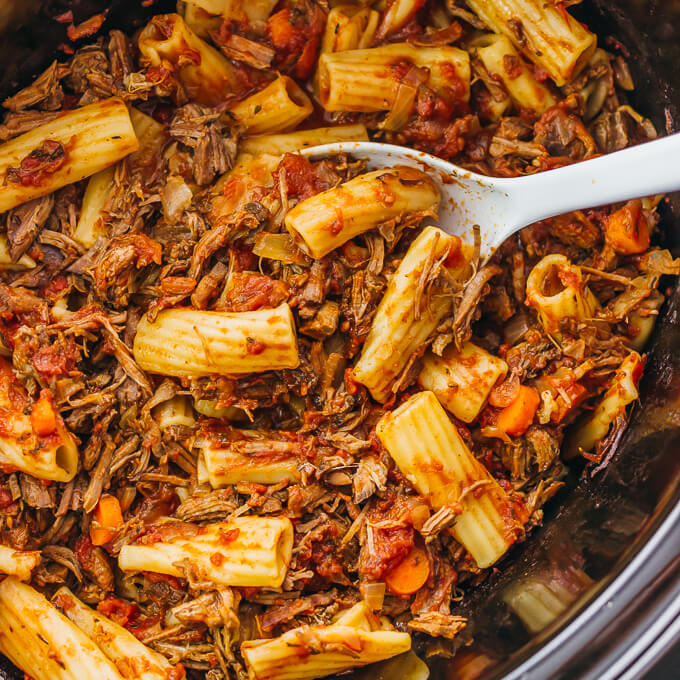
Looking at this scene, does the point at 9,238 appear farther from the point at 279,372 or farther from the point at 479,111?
the point at 479,111

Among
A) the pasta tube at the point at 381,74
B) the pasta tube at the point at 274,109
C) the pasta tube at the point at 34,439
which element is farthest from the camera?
the pasta tube at the point at 274,109

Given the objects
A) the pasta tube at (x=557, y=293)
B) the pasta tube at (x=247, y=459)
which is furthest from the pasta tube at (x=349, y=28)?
the pasta tube at (x=247, y=459)

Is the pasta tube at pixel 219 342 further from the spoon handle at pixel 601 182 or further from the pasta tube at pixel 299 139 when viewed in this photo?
the spoon handle at pixel 601 182

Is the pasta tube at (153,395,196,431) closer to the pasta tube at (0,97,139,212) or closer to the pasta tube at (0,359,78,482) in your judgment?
the pasta tube at (0,359,78,482)

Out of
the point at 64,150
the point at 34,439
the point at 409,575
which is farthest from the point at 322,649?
the point at 64,150

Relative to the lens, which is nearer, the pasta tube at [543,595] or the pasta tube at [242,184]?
the pasta tube at [543,595]

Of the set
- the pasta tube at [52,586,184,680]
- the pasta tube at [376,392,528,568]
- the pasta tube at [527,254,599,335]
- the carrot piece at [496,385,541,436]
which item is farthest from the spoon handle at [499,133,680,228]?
the pasta tube at [52,586,184,680]
